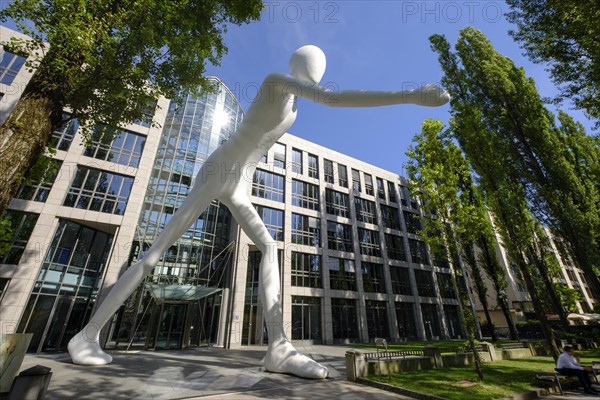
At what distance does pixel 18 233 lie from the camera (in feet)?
42.9

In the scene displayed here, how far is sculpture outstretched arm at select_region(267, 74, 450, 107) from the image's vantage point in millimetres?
4078

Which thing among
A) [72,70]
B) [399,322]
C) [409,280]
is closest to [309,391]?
[72,70]

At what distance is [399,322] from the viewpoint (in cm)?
2486

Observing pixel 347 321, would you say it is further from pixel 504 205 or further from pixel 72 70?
pixel 72 70

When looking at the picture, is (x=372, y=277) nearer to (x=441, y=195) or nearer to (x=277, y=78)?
(x=441, y=195)

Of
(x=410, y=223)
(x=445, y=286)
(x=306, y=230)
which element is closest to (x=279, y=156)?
(x=306, y=230)

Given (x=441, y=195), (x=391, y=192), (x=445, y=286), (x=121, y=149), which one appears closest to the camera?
(x=441, y=195)

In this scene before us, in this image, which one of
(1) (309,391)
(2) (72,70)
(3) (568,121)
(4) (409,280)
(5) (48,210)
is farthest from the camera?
(4) (409,280)

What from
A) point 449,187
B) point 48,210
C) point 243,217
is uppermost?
point 48,210

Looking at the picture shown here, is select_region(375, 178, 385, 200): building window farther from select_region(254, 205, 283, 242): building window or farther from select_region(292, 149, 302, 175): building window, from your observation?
select_region(254, 205, 283, 242): building window

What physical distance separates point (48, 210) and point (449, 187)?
17.5 metres

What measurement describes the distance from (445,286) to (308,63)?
96.3 ft

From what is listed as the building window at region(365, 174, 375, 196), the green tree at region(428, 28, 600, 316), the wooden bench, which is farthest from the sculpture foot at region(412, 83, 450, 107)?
the building window at region(365, 174, 375, 196)

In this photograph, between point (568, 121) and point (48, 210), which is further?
point (568, 121)
